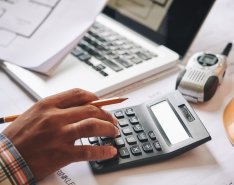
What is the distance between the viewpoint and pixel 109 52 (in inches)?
25.9

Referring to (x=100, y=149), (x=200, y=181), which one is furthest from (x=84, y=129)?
(x=200, y=181)

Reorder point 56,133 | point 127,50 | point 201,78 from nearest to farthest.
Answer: point 56,133
point 201,78
point 127,50

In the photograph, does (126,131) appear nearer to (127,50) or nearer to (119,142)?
(119,142)

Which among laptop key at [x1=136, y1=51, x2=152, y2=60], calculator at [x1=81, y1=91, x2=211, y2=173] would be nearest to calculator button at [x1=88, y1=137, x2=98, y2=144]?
calculator at [x1=81, y1=91, x2=211, y2=173]

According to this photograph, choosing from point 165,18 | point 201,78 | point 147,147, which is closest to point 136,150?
point 147,147

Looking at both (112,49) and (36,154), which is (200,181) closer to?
(36,154)

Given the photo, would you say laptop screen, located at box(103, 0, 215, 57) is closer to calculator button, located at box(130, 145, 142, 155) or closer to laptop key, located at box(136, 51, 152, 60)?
laptop key, located at box(136, 51, 152, 60)

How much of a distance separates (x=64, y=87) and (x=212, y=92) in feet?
0.78

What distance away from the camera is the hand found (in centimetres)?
44

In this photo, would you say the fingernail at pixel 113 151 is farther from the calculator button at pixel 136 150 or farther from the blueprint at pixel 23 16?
the blueprint at pixel 23 16

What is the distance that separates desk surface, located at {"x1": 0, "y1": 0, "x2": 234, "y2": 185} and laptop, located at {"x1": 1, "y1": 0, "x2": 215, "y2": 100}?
3 centimetres

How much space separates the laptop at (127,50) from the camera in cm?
60

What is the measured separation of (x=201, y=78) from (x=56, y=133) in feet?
0.82

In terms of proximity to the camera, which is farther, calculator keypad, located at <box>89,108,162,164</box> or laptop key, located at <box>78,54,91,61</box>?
laptop key, located at <box>78,54,91,61</box>
